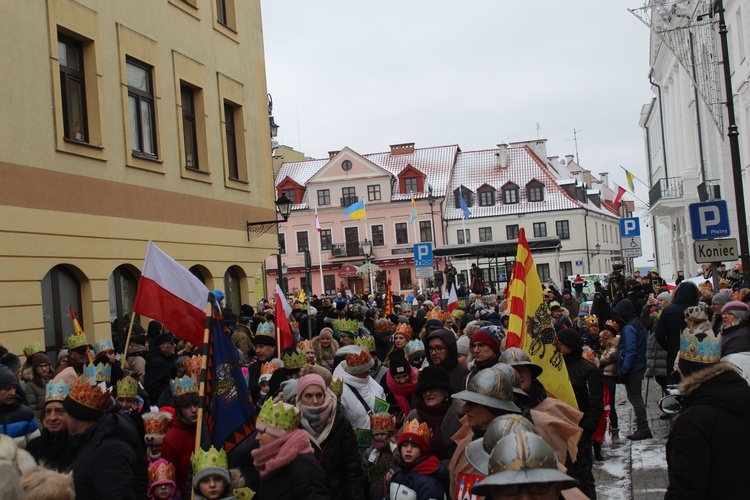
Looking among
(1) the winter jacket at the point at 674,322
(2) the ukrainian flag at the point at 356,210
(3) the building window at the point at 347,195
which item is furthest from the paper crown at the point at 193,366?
(3) the building window at the point at 347,195

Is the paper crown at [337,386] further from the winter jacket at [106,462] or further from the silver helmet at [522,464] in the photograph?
the silver helmet at [522,464]

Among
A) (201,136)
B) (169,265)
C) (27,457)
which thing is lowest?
(27,457)

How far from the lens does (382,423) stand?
6.42 m

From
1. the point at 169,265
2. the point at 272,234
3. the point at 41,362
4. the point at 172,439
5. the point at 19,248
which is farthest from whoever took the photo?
the point at 272,234

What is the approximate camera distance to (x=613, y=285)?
773 inches

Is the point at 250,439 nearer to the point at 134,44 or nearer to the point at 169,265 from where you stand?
the point at 169,265

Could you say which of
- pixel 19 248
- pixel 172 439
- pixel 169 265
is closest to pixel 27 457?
pixel 172 439

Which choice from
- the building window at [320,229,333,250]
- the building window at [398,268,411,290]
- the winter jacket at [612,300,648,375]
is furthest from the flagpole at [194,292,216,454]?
the building window at [320,229,333,250]

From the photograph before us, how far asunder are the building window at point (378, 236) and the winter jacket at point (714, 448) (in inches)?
2442

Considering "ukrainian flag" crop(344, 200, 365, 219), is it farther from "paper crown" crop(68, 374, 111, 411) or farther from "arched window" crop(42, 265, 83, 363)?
"paper crown" crop(68, 374, 111, 411)

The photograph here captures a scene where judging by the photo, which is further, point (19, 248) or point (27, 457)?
point (19, 248)

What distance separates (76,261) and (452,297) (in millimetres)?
7815

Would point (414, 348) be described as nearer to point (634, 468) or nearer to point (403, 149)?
point (634, 468)

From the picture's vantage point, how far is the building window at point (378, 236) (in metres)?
66.6
